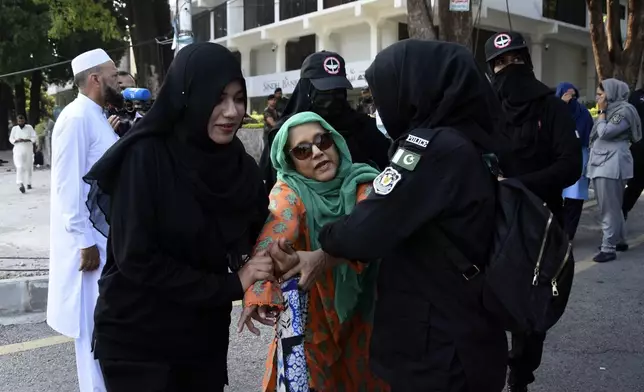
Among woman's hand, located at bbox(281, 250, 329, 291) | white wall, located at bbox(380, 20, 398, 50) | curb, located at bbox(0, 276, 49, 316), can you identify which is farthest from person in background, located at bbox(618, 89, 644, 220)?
white wall, located at bbox(380, 20, 398, 50)

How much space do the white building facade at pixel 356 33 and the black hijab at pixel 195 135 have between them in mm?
20272

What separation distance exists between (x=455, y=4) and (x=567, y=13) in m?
20.8

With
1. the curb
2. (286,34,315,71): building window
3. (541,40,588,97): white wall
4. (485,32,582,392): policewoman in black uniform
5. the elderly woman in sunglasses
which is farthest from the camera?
(286,34,315,71): building window

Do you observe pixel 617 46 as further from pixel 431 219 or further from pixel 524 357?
pixel 431 219

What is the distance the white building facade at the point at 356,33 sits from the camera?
76.2 feet

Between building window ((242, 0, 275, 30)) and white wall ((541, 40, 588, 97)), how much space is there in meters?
11.7

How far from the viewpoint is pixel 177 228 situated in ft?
6.70

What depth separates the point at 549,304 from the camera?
6.03 ft

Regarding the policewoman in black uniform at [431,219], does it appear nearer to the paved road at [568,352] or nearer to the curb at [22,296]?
the paved road at [568,352]

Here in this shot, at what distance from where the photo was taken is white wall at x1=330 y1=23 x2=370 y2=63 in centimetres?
2438

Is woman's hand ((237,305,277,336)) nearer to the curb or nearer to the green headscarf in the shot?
the green headscarf

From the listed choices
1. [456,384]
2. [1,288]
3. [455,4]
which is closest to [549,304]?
[456,384]

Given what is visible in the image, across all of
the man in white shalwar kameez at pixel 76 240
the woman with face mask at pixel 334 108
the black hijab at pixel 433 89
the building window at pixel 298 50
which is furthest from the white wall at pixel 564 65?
the black hijab at pixel 433 89

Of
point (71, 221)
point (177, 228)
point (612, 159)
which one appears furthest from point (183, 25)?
point (177, 228)
